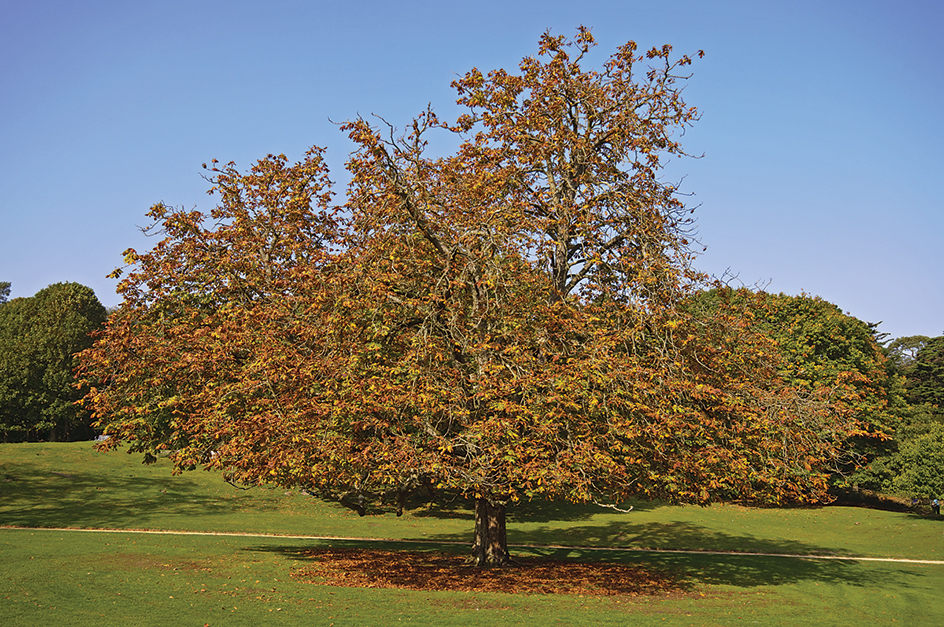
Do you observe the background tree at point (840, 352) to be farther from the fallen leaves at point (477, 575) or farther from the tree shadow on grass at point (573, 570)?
the fallen leaves at point (477, 575)

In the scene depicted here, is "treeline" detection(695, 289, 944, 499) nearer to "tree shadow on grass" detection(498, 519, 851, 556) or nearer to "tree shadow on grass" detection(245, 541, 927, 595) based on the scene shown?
"tree shadow on grass" detection(498, 519, 851, 556)

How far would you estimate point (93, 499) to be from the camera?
116 feet

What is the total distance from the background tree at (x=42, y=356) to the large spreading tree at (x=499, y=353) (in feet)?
127

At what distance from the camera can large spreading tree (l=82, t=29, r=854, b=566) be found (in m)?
14.9

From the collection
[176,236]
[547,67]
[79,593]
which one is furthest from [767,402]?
Result: [176,236]

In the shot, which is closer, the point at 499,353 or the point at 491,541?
the point at 499,353

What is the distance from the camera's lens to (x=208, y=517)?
111 feet

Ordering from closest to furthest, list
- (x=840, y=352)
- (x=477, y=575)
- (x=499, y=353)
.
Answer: (x=499, y=353) < (x=477, y=575) < (x=840, y=352)

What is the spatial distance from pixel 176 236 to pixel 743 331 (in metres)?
18.6

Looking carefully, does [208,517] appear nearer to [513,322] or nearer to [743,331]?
[513,322]

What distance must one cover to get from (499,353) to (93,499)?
30714 millimetres

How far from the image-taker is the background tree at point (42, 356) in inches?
2037

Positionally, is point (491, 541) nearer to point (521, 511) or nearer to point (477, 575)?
point (477, 575)

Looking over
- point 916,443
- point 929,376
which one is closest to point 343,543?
point 916,443
